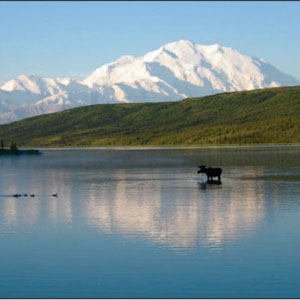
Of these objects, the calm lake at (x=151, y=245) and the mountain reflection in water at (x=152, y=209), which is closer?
the calm lake at (x=151, y=245)

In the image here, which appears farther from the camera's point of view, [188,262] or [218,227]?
[218,227]

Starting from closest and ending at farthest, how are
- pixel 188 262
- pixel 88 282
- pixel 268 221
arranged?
pixel 88 282
pixel 188 262
pixel 268 221

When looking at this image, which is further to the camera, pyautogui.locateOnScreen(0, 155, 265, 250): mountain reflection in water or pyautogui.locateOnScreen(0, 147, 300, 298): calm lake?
pyautogui.locateOnScreen(0, 155, 265, 250): mountain reflection in water

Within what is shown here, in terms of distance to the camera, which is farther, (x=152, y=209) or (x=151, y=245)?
(x=152, y=209)

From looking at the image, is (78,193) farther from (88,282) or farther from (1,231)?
(88,282)

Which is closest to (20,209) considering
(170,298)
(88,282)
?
(88,282)

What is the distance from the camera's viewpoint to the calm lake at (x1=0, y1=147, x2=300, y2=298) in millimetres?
25656

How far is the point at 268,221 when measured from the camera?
40250mm

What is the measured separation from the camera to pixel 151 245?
32812mm

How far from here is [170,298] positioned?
24078 mm

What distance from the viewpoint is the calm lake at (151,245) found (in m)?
25.7

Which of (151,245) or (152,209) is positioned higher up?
(152,209)

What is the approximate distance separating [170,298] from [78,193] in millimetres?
36602

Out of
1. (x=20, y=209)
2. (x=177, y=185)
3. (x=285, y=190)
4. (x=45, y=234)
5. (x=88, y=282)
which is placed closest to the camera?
(x=88, y=282)
